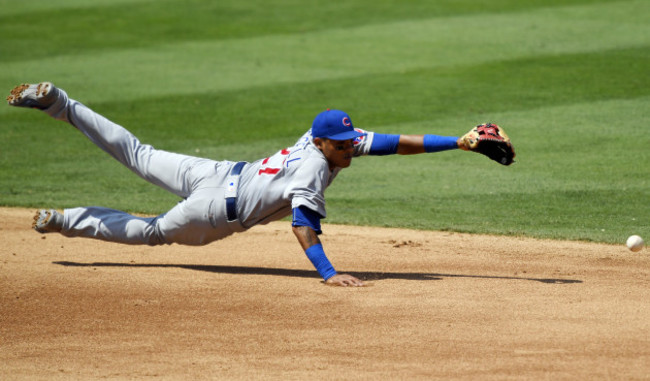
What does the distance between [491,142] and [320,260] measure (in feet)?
4.36

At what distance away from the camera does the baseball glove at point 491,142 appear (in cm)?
583

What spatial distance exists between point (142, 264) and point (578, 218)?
396 centimetres

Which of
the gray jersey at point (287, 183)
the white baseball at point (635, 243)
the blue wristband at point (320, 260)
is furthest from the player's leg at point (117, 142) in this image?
the white baseball at point (635, 243)

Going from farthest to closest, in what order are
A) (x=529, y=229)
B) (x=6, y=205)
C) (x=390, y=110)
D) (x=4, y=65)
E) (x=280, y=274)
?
(x=4, y=65), (x=390, y=110), (x=6, y=205), (x=529, y=229), (x=280, y=274)

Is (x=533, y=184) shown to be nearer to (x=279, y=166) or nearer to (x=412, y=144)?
(x=412, y=144)

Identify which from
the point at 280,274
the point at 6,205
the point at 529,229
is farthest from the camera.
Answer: the point at 6,205

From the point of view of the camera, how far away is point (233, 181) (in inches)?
252

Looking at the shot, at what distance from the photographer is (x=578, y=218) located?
835 cm

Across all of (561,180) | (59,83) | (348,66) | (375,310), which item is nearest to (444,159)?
(561,180)

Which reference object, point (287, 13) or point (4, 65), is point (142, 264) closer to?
point (4, 65)

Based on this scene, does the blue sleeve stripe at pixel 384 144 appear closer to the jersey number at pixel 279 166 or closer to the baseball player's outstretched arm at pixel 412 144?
the baseball player's outstretched arm at pixel 412 144

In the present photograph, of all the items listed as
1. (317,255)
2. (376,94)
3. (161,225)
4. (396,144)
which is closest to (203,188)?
(161,225)

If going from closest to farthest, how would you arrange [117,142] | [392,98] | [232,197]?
[232,197] → [117,142] → [392,98]

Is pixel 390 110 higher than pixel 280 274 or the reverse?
higher
